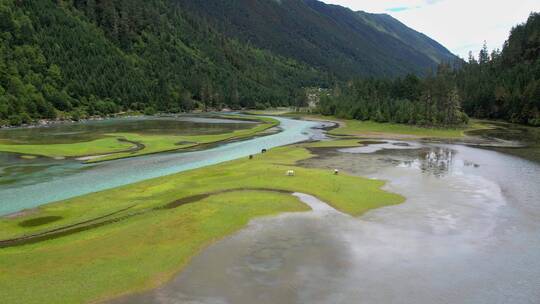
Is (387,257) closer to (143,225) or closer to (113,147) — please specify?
(143,225)

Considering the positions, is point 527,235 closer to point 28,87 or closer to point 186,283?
point 186,283

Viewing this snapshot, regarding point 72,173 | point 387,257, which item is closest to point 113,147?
point 72,173

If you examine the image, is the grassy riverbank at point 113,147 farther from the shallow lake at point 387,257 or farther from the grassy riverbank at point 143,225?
the shallow lake at point 387,257

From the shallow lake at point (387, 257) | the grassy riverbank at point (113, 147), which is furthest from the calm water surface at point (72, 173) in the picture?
the shallow lake at point (387, 257)

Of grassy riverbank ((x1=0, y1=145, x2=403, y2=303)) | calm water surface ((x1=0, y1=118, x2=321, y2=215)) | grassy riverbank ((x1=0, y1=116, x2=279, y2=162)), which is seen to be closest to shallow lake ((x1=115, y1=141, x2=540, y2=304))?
grassy riverbank ((x1=0, y1=145, x2=403, y2=303))

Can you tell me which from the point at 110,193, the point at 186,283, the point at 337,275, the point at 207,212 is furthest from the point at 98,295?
the point at 110,193
